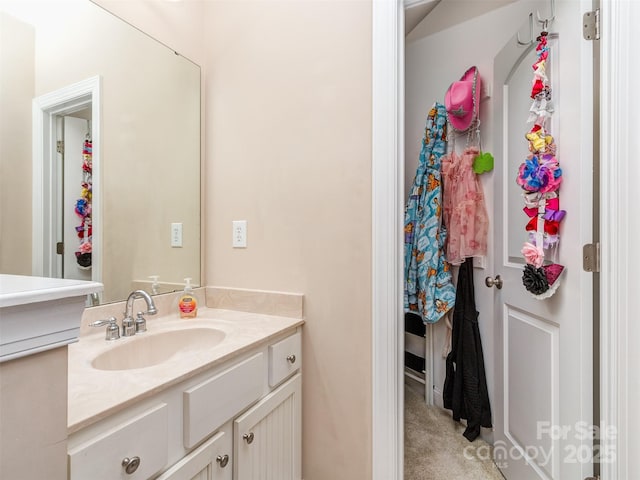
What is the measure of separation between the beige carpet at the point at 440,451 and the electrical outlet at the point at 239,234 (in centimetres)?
131

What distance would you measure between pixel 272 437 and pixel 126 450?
0.57m

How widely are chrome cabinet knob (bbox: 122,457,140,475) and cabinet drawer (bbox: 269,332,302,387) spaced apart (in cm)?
50

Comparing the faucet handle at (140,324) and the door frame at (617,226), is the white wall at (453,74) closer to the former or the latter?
the door frame at (617,226)

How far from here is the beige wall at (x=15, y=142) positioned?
0.88 meters

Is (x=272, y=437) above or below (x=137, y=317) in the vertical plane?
below

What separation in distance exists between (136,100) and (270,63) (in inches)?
22.6

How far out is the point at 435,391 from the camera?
2.01m

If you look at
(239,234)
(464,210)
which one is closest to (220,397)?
(239,234)

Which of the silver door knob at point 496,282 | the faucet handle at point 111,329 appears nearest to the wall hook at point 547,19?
the silver door knob at point 496,282

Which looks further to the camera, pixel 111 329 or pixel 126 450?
pixel 111 329

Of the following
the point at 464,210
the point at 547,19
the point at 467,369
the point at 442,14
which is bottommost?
the point at 467,369

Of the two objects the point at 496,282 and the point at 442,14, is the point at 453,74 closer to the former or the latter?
the point at 442,14

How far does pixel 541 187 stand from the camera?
1.13 meters

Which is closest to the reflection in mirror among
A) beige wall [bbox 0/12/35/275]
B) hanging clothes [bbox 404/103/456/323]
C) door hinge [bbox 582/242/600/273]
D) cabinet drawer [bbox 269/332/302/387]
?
beige wall [bbox 0/12/35/275]
